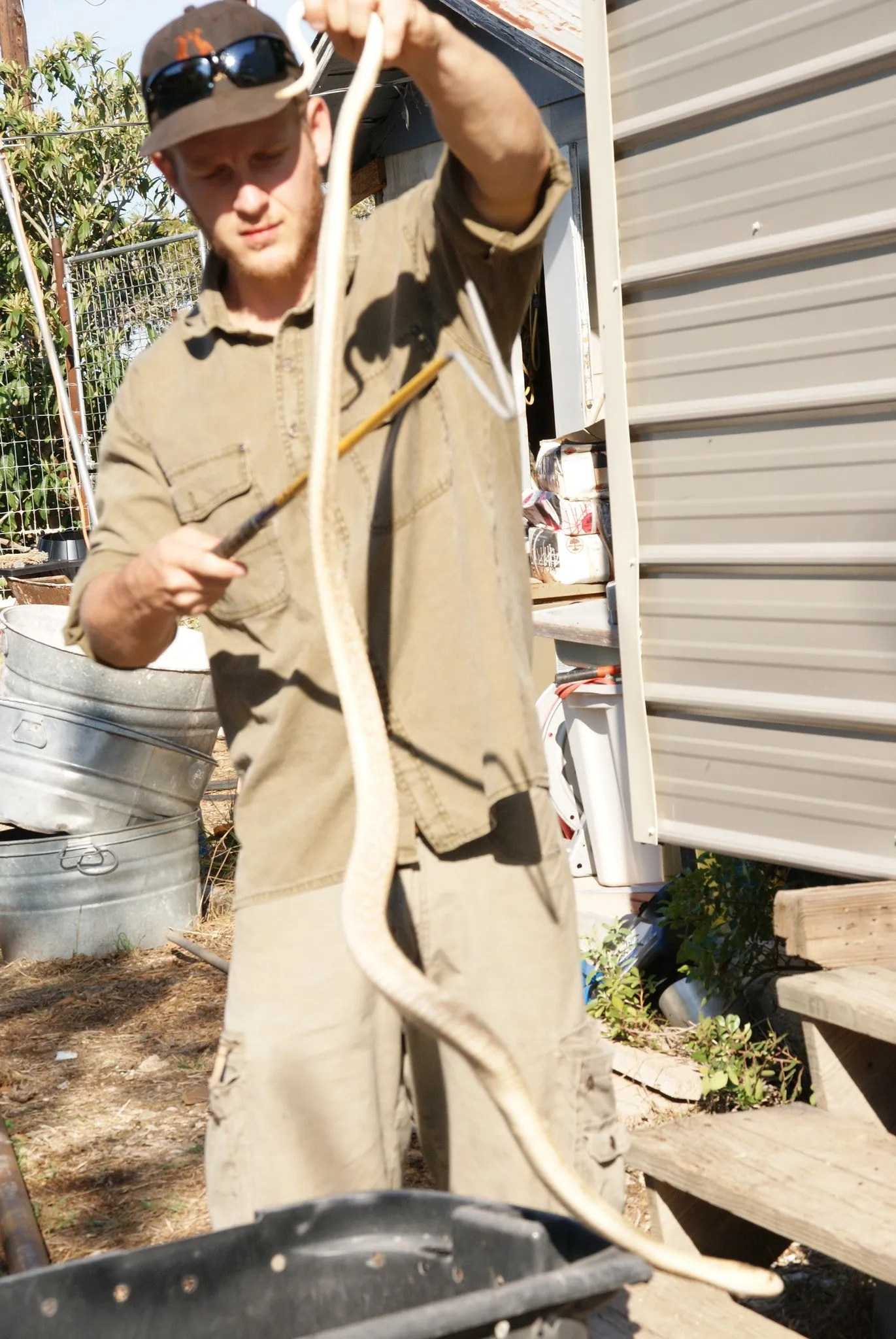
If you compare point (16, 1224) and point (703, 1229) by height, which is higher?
point (703, 1229)

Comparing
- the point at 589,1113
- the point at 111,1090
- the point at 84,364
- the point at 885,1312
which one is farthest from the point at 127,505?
the point at 84,364

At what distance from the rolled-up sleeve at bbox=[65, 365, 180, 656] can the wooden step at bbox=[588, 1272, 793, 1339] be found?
153cm

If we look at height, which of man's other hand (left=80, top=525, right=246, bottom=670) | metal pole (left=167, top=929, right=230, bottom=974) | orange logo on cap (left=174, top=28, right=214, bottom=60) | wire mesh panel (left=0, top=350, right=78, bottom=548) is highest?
wire mesh panel (left=0, top=350, right=78, bottom=548)

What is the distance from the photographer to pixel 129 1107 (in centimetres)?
461

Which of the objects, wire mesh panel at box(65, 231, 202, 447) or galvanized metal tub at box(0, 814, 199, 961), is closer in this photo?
galvanized metal tub at box(0, 814, 199, 961)

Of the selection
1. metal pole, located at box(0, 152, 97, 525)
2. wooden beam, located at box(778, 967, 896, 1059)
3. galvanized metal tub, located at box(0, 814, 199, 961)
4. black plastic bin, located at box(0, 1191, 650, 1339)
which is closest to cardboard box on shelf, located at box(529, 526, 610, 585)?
galvanized metal tub, located at box(0, 814, 199, 961)

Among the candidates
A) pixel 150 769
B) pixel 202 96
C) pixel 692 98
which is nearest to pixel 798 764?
pixel 692 98

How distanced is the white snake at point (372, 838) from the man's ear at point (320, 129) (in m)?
0.30

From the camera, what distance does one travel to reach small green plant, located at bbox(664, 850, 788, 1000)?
166 inches

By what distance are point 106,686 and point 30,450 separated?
791 cm

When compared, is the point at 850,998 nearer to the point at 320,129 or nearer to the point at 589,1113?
the point at 589,1113

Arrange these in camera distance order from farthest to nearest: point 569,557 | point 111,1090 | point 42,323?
point 42,323 < point 569,557 < point 111,1090

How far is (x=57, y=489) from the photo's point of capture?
41.6ft

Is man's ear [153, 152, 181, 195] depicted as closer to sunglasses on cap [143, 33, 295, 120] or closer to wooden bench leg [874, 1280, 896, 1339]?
sunglasses on cap [143, 33, 295, 120]
